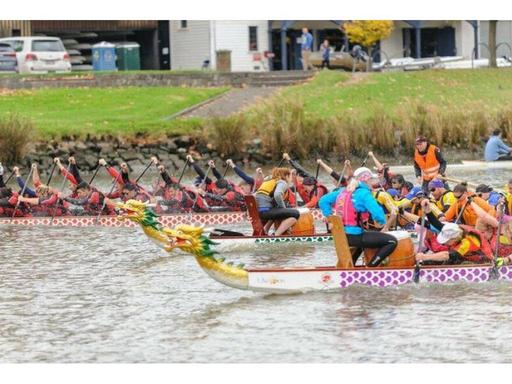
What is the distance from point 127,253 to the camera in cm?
2472

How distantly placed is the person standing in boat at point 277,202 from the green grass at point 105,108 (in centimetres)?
1715

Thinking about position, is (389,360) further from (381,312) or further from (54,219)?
(54,219)

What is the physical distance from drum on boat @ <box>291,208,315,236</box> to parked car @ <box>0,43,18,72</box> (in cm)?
2933

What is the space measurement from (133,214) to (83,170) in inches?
690

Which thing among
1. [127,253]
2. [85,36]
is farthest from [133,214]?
[85,36]

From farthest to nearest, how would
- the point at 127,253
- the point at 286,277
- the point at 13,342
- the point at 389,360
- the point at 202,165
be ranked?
the point at 202,165, the point at 127,253, the point at 286,277, the point at 13,342, the point at 389,360

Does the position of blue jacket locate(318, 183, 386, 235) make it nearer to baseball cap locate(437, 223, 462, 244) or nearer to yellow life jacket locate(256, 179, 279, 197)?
baseball cap locate(437, 223, 462, 244)

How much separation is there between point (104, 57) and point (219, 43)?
18.7 feet

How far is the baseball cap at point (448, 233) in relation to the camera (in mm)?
19078

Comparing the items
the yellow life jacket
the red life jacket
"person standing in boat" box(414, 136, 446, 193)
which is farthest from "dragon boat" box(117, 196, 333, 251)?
the red life jacket

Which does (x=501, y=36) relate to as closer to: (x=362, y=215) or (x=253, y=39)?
(x=253, y=39)

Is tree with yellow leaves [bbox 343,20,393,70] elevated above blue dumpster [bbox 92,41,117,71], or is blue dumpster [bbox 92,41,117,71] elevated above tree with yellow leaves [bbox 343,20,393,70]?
tree with yellow leaves [bbox 343,20,393,70]

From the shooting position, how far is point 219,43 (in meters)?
57.3

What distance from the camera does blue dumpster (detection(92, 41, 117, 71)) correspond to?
176 feet
